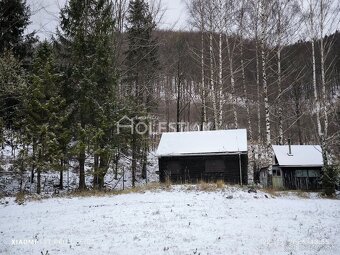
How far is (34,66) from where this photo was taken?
21844 millimetres

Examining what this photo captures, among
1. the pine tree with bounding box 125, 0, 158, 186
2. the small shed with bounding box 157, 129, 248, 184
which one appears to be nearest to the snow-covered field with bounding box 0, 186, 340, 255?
the small shed with bounding box 157, 129, 248, 184

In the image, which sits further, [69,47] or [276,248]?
[69,47]

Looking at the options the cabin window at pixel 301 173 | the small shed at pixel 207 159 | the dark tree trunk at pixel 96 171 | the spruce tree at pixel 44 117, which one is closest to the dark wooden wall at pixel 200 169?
the small shed at pixel 207 159

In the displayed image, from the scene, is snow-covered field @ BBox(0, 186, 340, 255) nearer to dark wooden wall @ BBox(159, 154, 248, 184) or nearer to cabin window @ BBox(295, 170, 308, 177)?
dark wooden wall @ BBox(159, 154, 248, 184)

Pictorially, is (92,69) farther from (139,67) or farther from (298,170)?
(298,170)

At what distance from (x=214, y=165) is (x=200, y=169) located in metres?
1.12

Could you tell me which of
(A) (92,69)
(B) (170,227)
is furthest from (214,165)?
(B) (170,227)

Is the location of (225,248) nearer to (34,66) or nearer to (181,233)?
(181,233)

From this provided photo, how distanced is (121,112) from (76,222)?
12257 millimetres

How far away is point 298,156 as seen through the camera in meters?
27.6

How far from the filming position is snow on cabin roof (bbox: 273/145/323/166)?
26672 mm

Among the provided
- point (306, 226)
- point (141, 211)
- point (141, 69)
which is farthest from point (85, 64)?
point (306, 226)

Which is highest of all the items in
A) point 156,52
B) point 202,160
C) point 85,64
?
point 156,52

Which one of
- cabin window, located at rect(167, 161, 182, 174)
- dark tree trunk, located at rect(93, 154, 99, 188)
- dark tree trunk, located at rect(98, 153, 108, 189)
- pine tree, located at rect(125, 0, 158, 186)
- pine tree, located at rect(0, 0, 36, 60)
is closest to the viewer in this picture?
pine tree, located at rect(0, 0, 36, 60)
